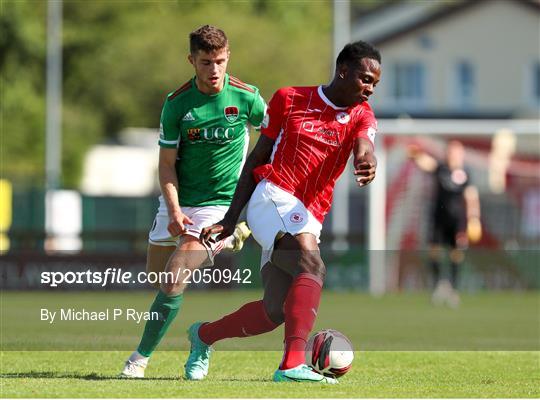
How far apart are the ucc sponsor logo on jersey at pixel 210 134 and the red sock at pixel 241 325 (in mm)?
1103

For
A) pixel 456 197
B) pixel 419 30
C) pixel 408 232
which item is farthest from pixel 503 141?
pixel 419 30

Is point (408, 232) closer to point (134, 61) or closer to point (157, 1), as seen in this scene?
point (134, 61)

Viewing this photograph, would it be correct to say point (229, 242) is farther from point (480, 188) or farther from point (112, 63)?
point (112, 63)

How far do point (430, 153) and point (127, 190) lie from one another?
30.1m

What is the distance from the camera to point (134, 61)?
63.7m

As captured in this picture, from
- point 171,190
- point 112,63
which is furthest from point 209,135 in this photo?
point 112,63

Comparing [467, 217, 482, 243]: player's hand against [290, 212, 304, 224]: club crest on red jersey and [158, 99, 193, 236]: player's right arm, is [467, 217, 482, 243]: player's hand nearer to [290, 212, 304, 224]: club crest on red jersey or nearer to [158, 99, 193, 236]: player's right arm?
[158, 99, 193, 236]: player's right arm

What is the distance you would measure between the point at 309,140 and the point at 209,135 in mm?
764

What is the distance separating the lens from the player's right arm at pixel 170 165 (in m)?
9.39

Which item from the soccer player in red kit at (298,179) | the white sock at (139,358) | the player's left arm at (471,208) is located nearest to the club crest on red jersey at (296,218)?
the soccer player in red kit at (298,179)

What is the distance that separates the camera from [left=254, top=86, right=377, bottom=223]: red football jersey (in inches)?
360

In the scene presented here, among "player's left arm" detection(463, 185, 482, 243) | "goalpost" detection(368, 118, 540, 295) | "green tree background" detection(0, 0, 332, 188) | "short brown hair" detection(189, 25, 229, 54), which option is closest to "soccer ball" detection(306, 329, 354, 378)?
"short brown hair" detection(189, 25, 229, 54)

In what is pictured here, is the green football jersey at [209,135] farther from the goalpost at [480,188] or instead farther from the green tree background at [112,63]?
the green tree background at [112,63]

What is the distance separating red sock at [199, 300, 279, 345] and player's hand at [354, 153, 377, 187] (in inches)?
49.1
